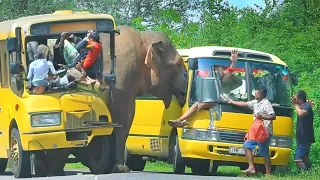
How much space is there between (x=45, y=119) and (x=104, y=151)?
4.84ft

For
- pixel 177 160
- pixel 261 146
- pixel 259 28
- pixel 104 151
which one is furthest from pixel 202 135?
pixel 259 28

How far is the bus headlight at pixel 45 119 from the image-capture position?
17797mm

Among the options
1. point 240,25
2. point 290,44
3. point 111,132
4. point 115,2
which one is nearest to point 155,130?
point 111,132

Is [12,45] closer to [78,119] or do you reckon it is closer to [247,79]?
[78,119]

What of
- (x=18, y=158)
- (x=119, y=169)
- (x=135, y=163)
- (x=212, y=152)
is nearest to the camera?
(x=18, y=158)

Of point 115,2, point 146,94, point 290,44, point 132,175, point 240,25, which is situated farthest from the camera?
point 115,2

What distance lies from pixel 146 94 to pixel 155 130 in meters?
0.97

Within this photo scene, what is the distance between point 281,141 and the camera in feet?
65.6

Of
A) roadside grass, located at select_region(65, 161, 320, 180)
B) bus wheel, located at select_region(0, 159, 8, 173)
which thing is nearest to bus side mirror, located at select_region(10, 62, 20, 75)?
bus wheel, located at select_region(0, 159, 8, 173)

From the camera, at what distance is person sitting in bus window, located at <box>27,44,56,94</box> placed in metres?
18.1

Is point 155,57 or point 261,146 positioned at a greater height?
point 155,57

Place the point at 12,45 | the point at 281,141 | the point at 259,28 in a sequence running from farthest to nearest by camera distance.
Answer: the point at 259,28
the point at 281,141
the point at 12,45

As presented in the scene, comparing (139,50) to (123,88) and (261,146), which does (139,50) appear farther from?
(261,146)

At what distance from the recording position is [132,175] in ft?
57.0
